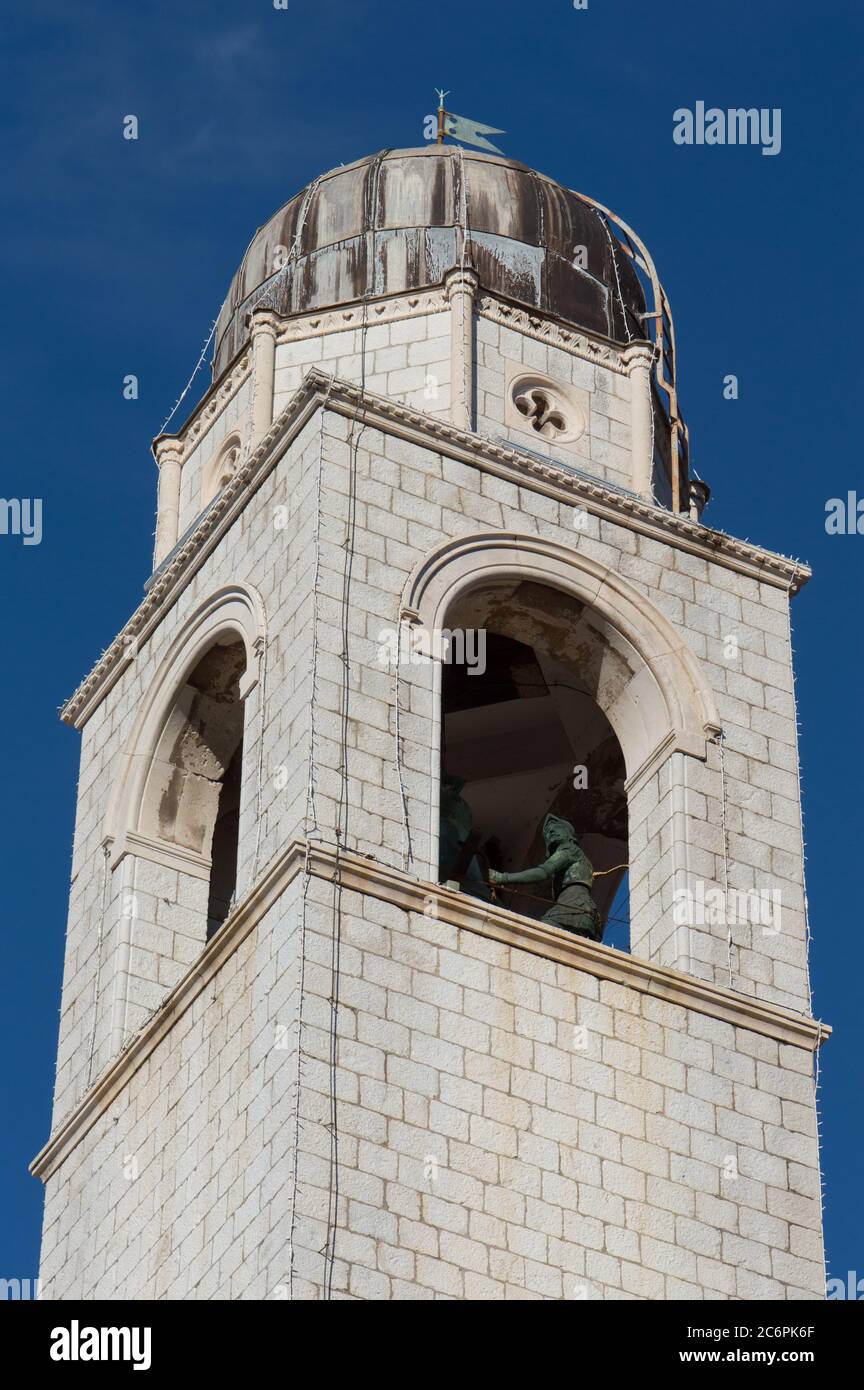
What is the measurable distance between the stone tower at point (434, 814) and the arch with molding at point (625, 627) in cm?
4

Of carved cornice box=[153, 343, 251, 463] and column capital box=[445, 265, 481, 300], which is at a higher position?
column capital box=[445, 265, 481, 300]

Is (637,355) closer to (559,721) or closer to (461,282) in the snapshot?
(461,282)

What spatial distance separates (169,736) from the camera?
35438 millimetres

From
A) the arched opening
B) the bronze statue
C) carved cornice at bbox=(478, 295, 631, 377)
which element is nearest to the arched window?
the bronze statue

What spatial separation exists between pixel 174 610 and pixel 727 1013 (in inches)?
283

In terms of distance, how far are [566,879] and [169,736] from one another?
13.3ft

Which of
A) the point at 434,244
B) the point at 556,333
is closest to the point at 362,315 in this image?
the point at 434,244

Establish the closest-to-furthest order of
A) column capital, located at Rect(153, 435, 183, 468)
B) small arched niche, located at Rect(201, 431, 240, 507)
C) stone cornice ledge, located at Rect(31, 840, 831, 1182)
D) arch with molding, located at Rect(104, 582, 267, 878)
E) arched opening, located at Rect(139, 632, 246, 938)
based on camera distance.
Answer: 1. stone cornice ledge, located at Rect(31, 840, 831, 1182)
2. arch with molding, located at Rect(104, 582, 267, 878)
3. arched opening, located at Rect(139, 632, 246, 938)
4. small arched niche, located at Rect(201, 431, 240, 507)
5. column capital, located at Rect(153, 435, 183, 468)

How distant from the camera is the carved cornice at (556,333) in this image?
122 ft

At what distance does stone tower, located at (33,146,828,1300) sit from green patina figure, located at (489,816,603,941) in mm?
385

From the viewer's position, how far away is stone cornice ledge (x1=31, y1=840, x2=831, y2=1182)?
102 feet

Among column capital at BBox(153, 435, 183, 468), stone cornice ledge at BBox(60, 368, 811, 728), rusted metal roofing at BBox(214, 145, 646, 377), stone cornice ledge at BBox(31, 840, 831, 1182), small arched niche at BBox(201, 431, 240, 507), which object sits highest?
rusted metal roofing at BBox(214, 145, 646, 377)

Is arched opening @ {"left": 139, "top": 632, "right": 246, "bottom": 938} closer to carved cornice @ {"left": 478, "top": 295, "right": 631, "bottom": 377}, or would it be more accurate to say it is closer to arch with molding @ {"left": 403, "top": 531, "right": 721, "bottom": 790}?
arch with molding @ {"left": 403, "top": 531, "right": 721, "bottom": 790}

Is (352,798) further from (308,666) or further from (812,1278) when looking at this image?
(812,1278)
